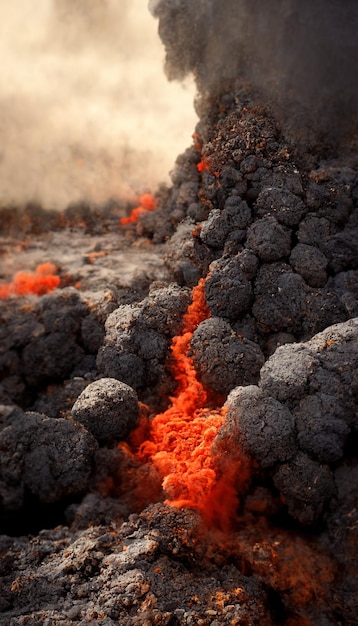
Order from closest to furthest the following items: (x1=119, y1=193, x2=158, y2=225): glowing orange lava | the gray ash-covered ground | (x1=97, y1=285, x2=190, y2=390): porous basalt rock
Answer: the gray ash-covered ground → (x1=97, y1=285, x2=190, y2=390): porous basalt rock → (x1=119, y1=193, x2=158, y2=225): glowing orange lava

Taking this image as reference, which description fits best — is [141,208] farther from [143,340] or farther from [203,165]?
[143,340]

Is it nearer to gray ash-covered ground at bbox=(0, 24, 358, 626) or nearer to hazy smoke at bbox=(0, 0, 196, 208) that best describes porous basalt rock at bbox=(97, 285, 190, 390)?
gray ash-covered ground at bbox=(0, 24, 358, 626)

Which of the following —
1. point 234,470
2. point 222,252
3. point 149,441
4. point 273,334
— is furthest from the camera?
point 222,252

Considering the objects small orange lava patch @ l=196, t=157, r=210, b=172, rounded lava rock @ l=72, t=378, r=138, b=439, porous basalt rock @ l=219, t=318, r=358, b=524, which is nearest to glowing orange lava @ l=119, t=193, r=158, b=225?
small orange lava patch @ l=196, t=157, r=210, b=172

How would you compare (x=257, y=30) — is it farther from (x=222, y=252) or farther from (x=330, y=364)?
(x=330, y=364)

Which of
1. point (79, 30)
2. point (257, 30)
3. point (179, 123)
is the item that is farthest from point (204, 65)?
point (79, 30)

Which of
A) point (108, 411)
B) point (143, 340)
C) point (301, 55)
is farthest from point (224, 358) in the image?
point (301, 55)

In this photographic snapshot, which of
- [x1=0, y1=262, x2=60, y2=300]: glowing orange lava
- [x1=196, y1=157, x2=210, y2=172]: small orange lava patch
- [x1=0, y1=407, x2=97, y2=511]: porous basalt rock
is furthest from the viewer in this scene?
[x1=0, y1=262, x2=60, y2=300]: glowing orange lava
